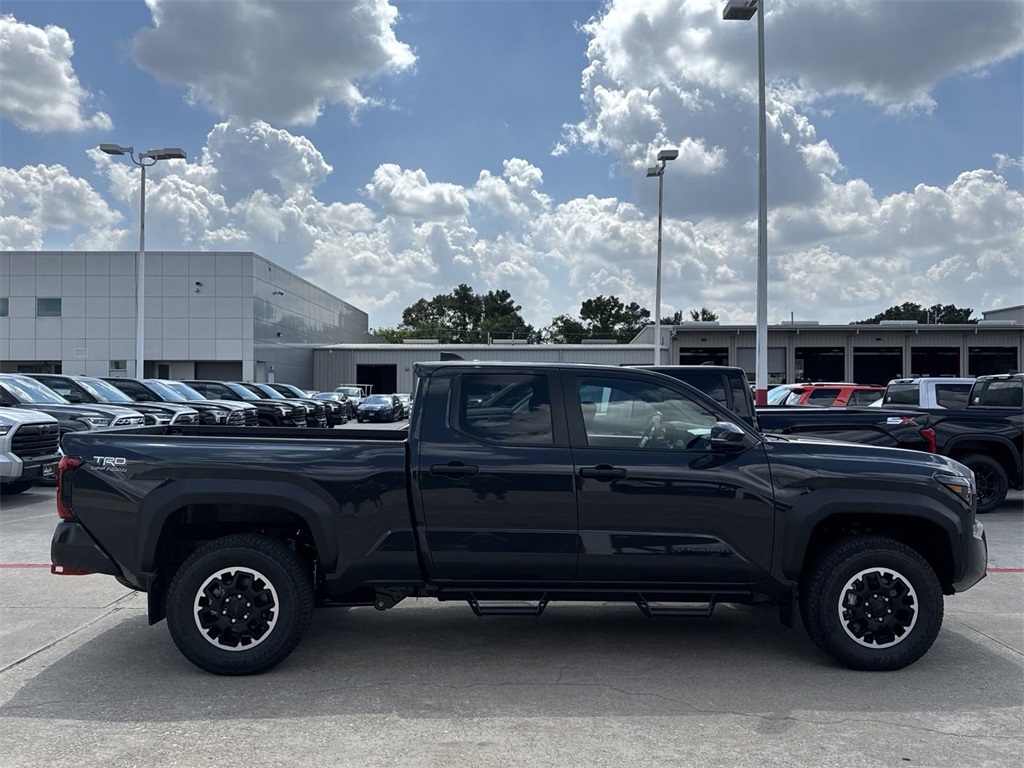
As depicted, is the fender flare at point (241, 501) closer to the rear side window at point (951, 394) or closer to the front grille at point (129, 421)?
the front grille at point (129, 421)

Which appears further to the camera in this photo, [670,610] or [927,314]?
[927,314]

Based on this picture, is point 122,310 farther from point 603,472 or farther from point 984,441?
point 603,472

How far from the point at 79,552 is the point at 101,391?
13.7 metres

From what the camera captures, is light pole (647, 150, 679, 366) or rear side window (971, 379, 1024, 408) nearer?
rear side window (971, 379, 1024, 408)

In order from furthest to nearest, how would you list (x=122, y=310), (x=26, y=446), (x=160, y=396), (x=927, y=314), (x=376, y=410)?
(x=927, y=314) < (x=122, y=310) < (x=376, y=410) < (x=160, y=396) < (x=26, y=446)

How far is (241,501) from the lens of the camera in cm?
507

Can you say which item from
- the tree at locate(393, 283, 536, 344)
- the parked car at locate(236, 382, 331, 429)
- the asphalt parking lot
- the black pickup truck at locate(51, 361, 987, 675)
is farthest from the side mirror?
the tree at locate(393, 283, 536, 344)

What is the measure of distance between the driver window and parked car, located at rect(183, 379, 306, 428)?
18268 millimetres

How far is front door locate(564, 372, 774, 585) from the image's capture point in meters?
5.13

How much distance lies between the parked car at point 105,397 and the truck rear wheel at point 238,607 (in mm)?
11286

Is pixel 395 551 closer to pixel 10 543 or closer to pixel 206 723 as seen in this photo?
pixel 206 723

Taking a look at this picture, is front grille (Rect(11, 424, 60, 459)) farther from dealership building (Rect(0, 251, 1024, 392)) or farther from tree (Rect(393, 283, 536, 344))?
tree (Rect(393, 283, 536, 344))

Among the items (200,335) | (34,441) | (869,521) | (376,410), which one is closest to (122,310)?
(200,335)

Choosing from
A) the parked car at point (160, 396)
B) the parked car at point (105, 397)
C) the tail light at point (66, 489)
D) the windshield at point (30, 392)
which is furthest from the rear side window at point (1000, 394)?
the windshield at point (30, 392)
